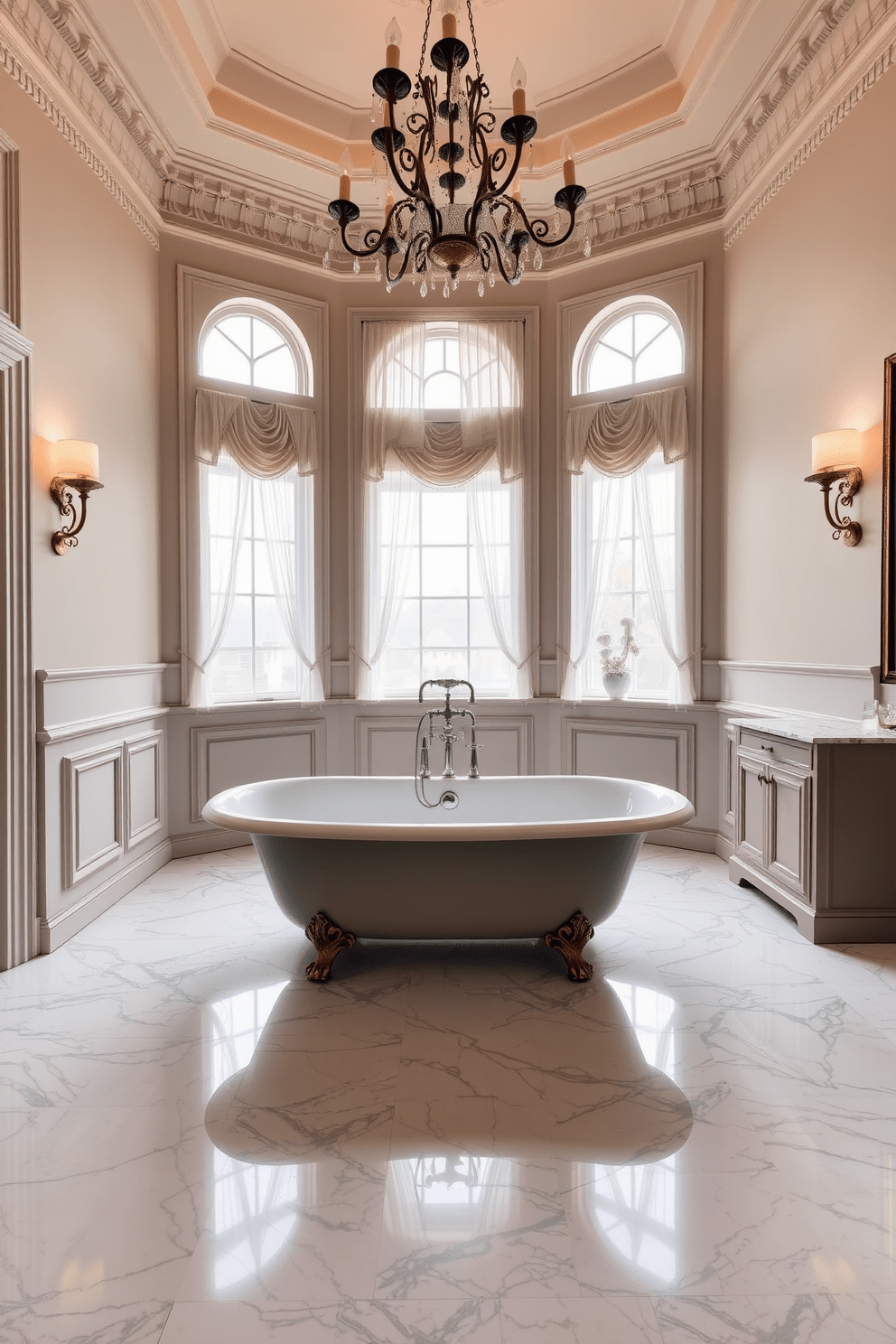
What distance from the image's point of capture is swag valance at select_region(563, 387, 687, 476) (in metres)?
3.98

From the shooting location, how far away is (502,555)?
14.2 feet

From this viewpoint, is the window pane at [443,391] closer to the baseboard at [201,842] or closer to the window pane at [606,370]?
the window pane at [606,370]

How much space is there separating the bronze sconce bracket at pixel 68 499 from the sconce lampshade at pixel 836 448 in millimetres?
2666

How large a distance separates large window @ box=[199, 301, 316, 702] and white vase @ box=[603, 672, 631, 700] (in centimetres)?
158

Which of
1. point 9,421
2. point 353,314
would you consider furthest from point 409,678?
point 9,421

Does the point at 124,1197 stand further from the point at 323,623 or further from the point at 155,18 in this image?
the point at 155,18

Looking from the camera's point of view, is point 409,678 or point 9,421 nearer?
point 9,421

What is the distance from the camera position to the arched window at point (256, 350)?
13.5ft

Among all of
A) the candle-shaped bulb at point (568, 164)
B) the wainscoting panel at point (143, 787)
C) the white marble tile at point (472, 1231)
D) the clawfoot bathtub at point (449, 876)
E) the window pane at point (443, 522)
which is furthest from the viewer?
the window pane at point (443, 522)

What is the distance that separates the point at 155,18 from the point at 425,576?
8.52 feet

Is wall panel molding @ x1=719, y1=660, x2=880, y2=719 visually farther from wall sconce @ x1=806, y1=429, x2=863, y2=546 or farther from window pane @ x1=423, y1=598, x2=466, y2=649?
window pane @ x1=423, y1=598, x2=466, y2=649

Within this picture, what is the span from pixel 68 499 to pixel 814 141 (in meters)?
3.24

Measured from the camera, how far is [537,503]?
14.1ft

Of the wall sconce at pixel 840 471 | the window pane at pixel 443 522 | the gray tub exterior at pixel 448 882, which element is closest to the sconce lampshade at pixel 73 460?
the gray tub exterior at pixel 448 882
